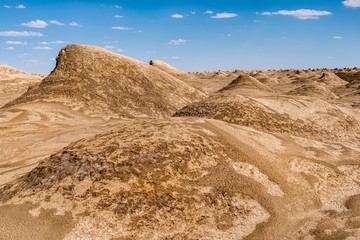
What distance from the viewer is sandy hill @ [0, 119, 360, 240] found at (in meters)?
10.1

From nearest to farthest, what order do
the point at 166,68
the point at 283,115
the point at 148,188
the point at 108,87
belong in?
the point at 148,188 < the point at 283,115 < the point at 108,87 < the point at 166,68

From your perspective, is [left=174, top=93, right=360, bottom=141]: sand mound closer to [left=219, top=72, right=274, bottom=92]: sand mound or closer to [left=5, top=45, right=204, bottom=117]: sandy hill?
[left=5, top=45, right=204, bottom=117]: sandy hill

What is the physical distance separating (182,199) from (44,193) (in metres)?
3.68

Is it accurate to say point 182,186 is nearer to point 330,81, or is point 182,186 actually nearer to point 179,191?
point 179,191

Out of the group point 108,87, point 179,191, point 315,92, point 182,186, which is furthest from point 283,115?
point 315,92

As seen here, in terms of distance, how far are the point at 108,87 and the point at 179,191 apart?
86.5 ft

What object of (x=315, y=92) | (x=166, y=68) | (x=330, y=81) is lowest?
(x=315, y=92)

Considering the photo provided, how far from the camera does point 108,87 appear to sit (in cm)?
3631

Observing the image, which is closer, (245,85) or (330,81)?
(245,85)

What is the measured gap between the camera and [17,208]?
10852 mm

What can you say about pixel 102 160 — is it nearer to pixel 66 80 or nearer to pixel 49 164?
pixel 49 164

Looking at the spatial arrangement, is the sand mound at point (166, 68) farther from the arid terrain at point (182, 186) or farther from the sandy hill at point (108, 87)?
the arid terrain at point (182, 186)

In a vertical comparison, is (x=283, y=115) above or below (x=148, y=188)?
above

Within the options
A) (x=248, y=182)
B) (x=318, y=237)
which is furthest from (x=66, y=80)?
(x=318, y=237)
